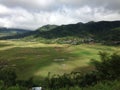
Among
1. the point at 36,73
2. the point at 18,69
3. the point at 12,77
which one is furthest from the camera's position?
the point at 18,69

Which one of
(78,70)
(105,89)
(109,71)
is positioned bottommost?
(78,70)

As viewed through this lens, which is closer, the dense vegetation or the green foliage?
the dense vegetation

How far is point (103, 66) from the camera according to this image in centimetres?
7656

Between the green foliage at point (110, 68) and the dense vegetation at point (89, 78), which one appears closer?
the dense vegetation at point (89, 78)

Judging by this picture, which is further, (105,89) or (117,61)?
(117,61)

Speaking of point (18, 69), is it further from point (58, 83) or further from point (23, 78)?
point (58, 83)

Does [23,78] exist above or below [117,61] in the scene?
below

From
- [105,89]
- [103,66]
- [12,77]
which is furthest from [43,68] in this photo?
[105,89]

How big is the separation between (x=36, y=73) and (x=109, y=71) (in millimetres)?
50234

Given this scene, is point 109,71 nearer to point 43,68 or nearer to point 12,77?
point 12,77

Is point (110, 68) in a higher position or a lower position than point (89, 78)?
higher

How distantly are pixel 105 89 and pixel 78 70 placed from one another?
90290 mm

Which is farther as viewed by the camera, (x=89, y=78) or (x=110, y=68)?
(x=89, y=78)

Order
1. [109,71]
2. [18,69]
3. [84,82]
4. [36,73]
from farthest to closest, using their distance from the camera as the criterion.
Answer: [18,69]
[36,73]
[84,82]
[109,71]
